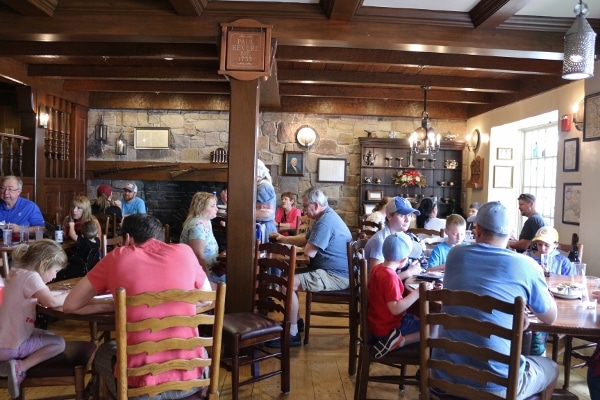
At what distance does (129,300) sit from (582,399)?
2.94 meters

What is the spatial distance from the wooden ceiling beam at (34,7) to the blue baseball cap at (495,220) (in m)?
3.61

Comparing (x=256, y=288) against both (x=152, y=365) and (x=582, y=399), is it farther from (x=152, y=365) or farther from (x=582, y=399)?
(x=582, y=399)

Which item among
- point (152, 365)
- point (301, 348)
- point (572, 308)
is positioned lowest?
point (301, 348)

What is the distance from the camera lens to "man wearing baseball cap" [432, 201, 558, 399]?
7.16ft

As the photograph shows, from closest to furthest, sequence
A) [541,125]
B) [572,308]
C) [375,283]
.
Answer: [572,308]
[375,283]
[541,125]

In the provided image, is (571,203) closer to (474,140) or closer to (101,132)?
(474,140)

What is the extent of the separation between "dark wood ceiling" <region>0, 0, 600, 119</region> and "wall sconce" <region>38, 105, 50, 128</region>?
1.99 ft

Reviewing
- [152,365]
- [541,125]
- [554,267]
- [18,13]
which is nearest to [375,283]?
[152,365]

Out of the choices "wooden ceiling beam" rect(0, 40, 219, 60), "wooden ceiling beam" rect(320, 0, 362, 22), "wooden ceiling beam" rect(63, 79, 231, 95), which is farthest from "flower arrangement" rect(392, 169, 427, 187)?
"wooden ceiling beam" rect(320, 0, 362, 22)

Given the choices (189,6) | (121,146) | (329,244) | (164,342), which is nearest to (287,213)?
(121,146)

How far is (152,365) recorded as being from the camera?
2121mm

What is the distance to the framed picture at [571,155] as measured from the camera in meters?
5.67

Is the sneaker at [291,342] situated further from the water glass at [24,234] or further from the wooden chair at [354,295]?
the water glass at [24,234]

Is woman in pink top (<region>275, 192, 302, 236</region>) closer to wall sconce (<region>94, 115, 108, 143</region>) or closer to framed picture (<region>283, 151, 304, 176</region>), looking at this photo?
framed picture (<region>283, 151, 304, 176</region>)
